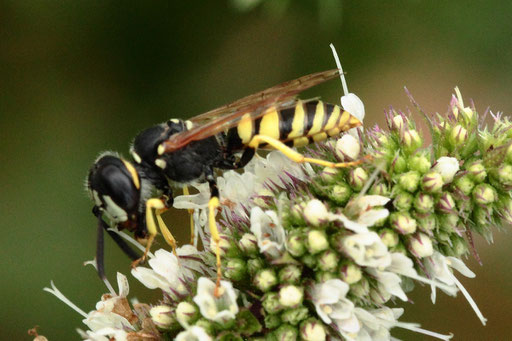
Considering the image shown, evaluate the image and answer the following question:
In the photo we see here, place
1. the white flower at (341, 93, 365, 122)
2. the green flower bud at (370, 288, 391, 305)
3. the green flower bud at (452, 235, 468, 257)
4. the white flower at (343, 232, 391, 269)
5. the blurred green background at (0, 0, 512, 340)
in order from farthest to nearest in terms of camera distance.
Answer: the blurred green background at (0, 0, 512, 340)
the white flower at (341, 93, 365, 122)
the green flower bud at (452, 235, 468, 257)
the green flower bud at (370, 288, 391, 305)
the white flower at (343, 232, 391, 269)

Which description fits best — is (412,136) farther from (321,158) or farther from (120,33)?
(120,33)

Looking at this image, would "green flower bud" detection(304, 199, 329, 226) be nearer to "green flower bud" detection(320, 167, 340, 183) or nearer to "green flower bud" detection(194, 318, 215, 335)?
"green flower bud" detection(320, 167, 340, 183)

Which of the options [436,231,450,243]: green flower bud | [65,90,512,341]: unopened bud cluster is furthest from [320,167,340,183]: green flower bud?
[436,231,450,243]: green flower bud

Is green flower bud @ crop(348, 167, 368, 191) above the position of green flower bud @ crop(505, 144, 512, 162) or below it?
above

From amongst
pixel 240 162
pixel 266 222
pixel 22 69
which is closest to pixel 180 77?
pixel 22 69

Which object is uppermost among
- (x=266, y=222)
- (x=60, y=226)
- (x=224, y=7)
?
(x=224, y=7)

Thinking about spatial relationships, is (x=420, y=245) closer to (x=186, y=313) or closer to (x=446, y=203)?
(x=446, y=203)
